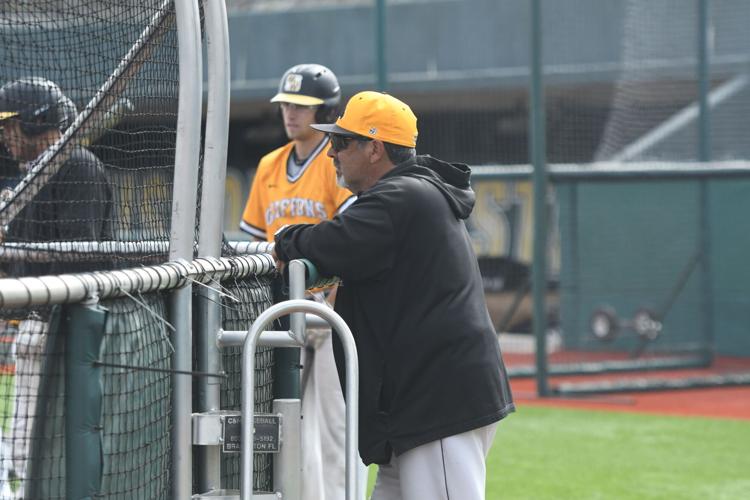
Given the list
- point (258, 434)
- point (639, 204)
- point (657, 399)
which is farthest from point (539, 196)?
point (258, 434)

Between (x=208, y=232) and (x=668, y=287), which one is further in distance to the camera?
(x=668, y=287)

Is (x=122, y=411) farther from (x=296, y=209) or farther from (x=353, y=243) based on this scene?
(x=296, y=209)

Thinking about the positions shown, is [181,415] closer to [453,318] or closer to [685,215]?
[453,318]

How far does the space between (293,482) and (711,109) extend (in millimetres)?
10905

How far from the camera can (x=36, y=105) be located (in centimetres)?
479

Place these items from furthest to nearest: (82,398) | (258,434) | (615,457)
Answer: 1. (615,457)
2. (258,434)
3. (82,398)

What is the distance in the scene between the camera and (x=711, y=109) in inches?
529

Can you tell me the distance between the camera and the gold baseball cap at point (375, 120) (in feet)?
12.7

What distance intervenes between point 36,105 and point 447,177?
1784 millimetres

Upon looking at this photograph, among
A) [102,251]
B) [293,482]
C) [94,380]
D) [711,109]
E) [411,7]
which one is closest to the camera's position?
[94,380]

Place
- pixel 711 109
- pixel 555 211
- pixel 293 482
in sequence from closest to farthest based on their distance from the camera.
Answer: pixel 293 482 < pixel 555 211 < pixel 711 109

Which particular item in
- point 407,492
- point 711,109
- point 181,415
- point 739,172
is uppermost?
point 711,109

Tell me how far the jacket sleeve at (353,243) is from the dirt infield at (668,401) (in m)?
7.20

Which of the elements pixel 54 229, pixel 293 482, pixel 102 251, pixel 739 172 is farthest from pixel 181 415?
pixel 739 172
